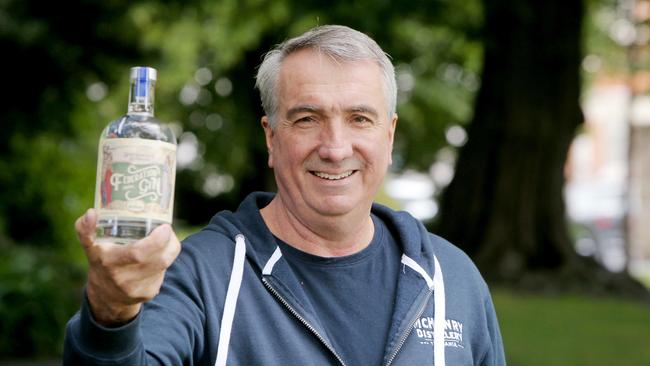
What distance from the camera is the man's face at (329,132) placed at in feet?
10.2

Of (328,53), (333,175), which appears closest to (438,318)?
(333,175)

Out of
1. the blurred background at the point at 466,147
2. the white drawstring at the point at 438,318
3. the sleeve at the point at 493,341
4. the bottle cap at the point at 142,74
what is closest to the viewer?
the bottle cap at the point at 142,74

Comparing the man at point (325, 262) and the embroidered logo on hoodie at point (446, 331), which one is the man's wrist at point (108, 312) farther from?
the embroidered logo on hoodie at point (446, 331)

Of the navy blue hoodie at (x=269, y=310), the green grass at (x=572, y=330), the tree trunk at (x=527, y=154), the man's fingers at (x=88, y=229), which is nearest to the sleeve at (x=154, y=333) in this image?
the navy blue hoodie at (x=269, y=310)

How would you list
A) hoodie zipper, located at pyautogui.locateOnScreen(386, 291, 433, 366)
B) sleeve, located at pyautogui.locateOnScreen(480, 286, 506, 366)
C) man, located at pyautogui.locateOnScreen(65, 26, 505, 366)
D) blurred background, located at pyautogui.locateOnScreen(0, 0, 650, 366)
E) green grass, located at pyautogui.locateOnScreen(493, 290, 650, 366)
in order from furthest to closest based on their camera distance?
blurred background, located at pyautogui.locateOnScreen(0, 0, 650, 366)
green grass, located at pyautogui.locateOnScreen(493, 290, 650, 366)
sleeve, located at pyautogui.locateOnScreen(480, 286, 506, 366)
hoodie zipper, located at pyautogui.locateOnScreen(386, 291, 433, 366)
man, located at pyautogui.locateOnScreen(65, 26, 505, 366)

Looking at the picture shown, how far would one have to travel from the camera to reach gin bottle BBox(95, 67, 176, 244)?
88.8 inches

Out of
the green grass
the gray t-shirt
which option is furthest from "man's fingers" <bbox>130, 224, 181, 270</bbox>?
the green grass

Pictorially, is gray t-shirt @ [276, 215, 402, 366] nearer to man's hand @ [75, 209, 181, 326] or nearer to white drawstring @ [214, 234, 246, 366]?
white drawstring @ [214, 234, 246, 366]

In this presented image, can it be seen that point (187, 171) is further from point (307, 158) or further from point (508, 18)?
point (307, 158)

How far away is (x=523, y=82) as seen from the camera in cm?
1329

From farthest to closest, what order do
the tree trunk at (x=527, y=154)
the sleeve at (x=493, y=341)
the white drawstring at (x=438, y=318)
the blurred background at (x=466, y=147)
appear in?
the tree trunk at (x=527, y=154), the blurred background at (x=466, y=147), the sleeve at (x=493, y=341), the white drawstring at (x=438, y=318)

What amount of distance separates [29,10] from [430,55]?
468 inches

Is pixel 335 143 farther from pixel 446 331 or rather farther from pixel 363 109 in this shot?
pixel 446 331

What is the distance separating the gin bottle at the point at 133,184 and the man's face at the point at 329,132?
32.6 inches
